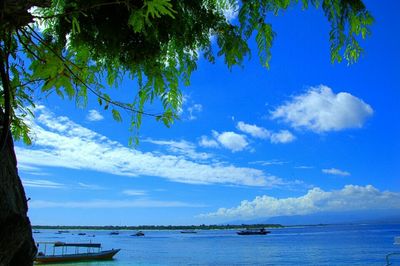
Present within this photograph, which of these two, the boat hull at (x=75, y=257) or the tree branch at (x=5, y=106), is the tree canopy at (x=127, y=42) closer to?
the tree branch at (x=5, y=106)

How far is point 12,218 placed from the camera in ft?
6.19

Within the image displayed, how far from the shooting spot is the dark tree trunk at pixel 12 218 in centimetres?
185

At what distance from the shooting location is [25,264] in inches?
85.4

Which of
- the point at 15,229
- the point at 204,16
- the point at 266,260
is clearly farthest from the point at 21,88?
the point at 266,260

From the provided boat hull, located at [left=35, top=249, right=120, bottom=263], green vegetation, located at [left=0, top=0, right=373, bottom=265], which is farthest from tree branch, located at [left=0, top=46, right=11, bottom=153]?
boat hull, located at [left=35, top=249, right=120, bottom=263]

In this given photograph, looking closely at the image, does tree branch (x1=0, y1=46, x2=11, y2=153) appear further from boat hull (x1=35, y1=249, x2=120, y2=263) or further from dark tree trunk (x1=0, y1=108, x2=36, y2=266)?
boat hull (x1=35, y1=249, x2=120, y2=263)

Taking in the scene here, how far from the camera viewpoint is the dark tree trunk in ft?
6.08

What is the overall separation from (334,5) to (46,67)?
4.36 feet

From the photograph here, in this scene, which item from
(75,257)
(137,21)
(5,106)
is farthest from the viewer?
(75,257)

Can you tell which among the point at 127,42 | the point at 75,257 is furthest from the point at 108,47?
the point at 75,257

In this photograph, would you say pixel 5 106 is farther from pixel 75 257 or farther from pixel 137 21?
pixel 75 257

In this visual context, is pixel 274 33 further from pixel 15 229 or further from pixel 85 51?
pixel 15 229

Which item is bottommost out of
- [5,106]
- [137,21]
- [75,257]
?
[75,257]

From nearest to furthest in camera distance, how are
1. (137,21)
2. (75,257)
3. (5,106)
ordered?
(137,21), (5,106), (75,257)
